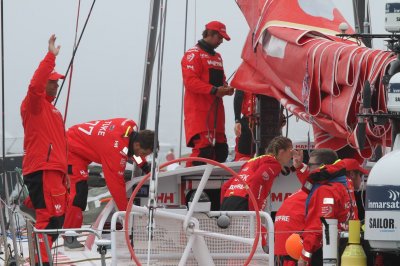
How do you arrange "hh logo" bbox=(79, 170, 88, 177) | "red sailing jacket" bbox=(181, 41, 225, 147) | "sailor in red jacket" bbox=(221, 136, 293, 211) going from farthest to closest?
"red sailing jacket" bbox=(181, 41, 225, 147) < "hh logo" bbox=(79, 170, 88, 177) < "sailor in red jacket" bbox=(221, 136, 293, 211)

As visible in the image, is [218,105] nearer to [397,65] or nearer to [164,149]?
[397,65]

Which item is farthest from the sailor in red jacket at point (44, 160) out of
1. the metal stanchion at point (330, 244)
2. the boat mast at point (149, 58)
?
the metal stanchion at point (330, 244)

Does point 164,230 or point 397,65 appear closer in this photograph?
point 397,65

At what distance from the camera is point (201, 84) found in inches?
330

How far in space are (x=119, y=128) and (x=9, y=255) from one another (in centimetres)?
141

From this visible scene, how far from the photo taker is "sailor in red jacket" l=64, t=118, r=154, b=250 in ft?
24.9

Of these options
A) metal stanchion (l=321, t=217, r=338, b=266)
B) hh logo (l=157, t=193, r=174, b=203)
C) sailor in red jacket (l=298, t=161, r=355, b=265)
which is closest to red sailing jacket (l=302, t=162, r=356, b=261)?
sailor in red jacket (l=298, t=161, r=355, b=265)

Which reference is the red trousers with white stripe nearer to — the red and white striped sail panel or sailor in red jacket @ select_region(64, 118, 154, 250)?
sailor in red jacket @ select_region(64, 118, 154, 250)

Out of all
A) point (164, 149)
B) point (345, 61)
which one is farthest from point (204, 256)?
point (164, 149)

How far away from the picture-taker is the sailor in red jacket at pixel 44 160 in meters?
7.46

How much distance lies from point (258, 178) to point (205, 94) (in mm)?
1794

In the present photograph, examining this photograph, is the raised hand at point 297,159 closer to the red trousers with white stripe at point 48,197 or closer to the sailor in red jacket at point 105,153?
the sailor in red jacket at point 105,153

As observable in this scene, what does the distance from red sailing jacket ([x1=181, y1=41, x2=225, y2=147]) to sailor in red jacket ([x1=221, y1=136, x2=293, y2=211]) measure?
59.7 inches

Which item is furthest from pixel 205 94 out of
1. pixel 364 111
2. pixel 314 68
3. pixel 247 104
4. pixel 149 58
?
pixel 364 111
